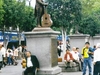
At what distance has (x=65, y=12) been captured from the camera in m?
30.4

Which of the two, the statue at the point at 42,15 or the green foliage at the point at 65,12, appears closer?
the statue at the point at 42,15

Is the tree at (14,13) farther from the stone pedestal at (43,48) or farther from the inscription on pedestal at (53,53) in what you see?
the stone pedestal at (43,48)

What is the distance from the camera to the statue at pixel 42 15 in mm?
14609

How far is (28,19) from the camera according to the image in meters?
45.4

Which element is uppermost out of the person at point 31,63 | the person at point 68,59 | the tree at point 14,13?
the tree at point 14,13

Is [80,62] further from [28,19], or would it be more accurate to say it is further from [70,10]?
[28,19]

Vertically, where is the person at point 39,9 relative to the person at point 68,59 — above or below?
above

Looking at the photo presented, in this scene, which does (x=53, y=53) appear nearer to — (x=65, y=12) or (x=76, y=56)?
(x=76, y=56)

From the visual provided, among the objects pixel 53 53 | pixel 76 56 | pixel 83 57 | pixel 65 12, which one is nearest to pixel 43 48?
pixel 53 53

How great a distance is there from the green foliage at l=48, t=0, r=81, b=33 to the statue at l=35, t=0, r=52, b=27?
48.2ft

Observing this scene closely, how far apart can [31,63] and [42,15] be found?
2.30 metres

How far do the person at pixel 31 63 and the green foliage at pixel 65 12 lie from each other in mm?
15819

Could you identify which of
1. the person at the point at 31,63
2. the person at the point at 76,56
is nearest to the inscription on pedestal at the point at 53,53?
the person at the point at 31,63

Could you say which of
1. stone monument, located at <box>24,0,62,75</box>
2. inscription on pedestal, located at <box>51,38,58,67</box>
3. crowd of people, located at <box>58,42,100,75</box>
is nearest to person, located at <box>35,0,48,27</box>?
stone monument, located at <box>24,0,62,75</box>
